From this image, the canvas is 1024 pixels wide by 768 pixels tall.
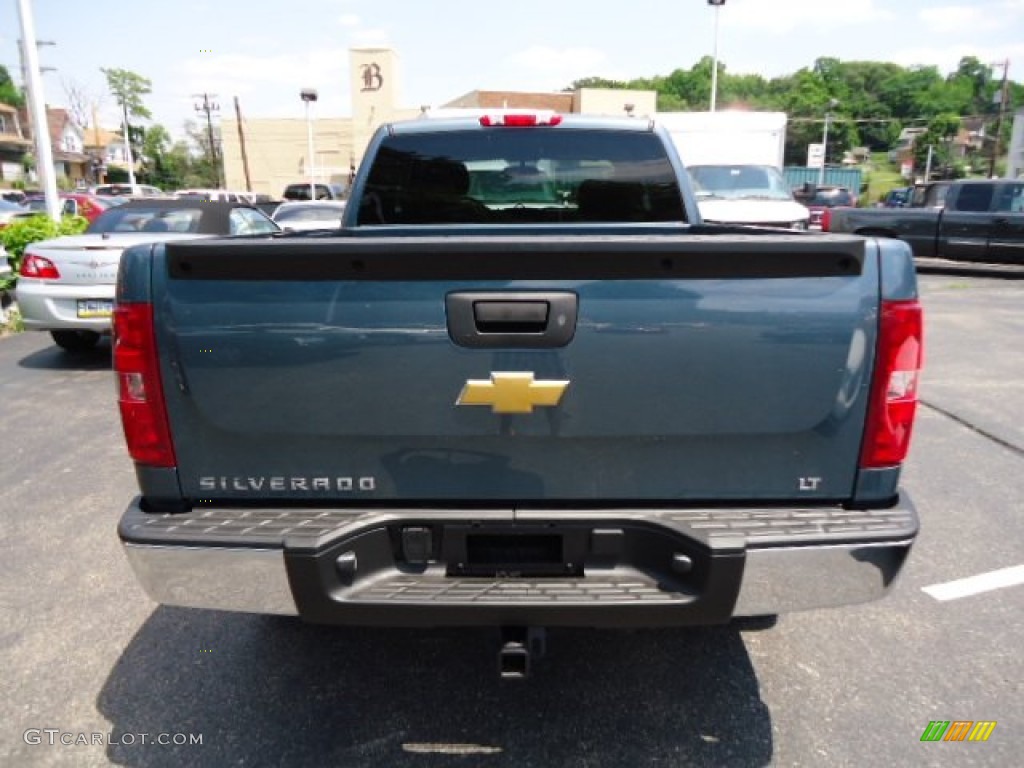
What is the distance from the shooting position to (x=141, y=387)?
85.7 inches

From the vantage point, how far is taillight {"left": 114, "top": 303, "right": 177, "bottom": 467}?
213cm

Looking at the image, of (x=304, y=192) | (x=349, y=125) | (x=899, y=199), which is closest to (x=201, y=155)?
(x=349, y=125)

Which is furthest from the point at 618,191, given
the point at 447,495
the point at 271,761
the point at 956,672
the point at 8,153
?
the point at 8,153

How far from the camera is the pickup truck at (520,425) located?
6.68ft

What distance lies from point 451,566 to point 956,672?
6.84ft

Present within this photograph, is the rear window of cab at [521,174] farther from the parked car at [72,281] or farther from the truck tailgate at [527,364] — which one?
the parked car at [72,281]

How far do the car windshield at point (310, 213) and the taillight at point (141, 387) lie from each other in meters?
13.1

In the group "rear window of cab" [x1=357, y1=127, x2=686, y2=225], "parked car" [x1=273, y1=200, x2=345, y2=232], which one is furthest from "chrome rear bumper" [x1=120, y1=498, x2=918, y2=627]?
"parked car" [x1=273, y1=200, x2=345, y2=232]

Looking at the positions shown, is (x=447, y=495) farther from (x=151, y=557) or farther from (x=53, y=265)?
(x=53, y=265)

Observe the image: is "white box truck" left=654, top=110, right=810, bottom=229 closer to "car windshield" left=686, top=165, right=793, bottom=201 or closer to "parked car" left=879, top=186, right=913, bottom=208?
"car windshield" left=686, top=165, right=793, bottom=201

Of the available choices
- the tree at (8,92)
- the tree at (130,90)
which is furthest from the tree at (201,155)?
the tree at (8,92)

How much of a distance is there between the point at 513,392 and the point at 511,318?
204mm

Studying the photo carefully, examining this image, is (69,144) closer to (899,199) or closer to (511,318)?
(899,199)

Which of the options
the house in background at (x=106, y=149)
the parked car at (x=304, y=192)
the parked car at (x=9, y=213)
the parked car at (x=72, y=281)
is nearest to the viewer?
the parked car at (x=72, y=281)
